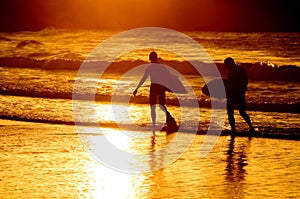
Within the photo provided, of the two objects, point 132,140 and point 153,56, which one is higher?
point 153,56

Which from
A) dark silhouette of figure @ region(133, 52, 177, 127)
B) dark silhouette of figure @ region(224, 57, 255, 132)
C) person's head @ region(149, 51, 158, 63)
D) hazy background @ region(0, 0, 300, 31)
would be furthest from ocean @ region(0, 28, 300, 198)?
hazy background @ region(0, 0, 300, 31)

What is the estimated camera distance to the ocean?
10656 millimetres

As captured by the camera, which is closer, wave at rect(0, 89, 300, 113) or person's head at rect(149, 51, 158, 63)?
person's head at rect(149, 51, 158, 63)

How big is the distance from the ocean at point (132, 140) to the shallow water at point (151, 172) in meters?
0.02

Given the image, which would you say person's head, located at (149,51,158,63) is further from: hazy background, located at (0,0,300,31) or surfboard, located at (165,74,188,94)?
hazy background, located at (0,0,300,31)

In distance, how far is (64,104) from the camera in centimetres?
2289

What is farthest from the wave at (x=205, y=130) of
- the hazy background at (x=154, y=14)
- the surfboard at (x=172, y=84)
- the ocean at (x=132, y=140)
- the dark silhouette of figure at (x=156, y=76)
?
the hazy background at (x=154, y=14)

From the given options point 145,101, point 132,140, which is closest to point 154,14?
point 145,101

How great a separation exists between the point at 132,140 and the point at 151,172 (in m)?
3.91

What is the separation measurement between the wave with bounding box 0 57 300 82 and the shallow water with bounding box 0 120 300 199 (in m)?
22.6

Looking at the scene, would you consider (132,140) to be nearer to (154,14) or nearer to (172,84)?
(172,84)

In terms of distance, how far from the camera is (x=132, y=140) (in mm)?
15609

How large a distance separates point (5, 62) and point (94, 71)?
719cm

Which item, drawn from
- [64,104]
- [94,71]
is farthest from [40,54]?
[64,104]
